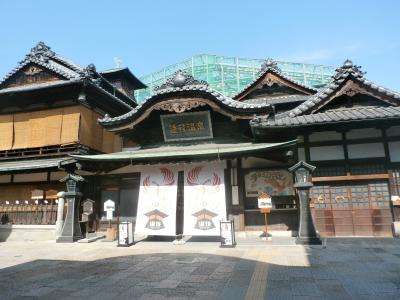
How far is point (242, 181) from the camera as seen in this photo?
15391mm

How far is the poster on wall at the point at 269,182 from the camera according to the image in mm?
14898

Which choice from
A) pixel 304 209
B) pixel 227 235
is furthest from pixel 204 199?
pixel 304 209

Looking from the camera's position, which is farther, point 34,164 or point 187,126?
point 34,164

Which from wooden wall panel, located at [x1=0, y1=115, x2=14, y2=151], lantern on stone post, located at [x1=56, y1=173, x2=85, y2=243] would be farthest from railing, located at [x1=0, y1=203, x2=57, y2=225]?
wooden wall panel, located at [x1=0, y1=115, x2=14, y2=151]

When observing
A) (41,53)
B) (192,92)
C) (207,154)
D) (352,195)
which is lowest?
(352,195)

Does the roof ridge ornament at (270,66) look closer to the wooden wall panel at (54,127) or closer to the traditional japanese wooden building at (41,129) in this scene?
the traditional japanese wooden building at (41,129)

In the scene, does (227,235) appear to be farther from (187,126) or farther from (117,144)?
(117,144)

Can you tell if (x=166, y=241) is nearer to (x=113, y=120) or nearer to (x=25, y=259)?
(x=25, y=259)

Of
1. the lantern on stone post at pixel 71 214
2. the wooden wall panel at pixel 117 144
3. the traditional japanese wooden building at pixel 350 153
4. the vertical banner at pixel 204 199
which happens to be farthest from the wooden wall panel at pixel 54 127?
the traditional japanese wooden building at pixel 350 153

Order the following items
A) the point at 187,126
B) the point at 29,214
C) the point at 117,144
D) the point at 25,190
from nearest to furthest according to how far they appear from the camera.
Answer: the point at 187,126, the point at 29,214, the point at 25,190, the point at 117,144

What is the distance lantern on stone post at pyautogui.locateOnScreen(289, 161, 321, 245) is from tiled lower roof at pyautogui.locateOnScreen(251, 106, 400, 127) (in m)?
2.11

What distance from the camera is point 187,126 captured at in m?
16.5

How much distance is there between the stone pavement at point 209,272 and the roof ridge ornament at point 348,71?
296 inches

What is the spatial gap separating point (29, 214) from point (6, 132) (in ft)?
21.2
